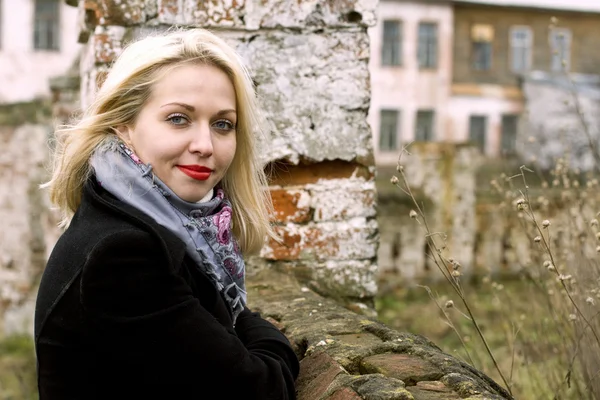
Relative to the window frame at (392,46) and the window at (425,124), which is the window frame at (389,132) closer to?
the window at (425,124)

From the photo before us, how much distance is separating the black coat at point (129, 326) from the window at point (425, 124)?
78.2ft

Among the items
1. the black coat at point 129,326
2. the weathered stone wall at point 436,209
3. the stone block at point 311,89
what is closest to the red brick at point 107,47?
the stone block at point 311,89

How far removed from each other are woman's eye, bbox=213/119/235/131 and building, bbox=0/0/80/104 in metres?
19.9

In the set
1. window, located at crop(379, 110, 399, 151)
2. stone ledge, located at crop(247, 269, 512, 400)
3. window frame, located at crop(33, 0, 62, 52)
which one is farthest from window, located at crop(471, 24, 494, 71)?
stone ledge, located at crop(247, 269, 512, 400)

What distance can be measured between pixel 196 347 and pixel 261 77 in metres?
1.63

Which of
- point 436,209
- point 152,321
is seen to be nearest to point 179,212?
point 152,321

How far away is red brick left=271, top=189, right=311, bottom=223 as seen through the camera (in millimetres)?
2998

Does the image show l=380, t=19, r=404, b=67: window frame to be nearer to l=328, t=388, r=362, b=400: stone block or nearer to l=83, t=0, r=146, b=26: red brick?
l=83, t=0, r=146, b=26: red brick

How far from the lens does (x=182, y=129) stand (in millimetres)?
1800

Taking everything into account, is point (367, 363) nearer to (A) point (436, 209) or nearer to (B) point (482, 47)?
(A) point (436, 209)

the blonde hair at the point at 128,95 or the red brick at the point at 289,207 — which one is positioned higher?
the blonde hair at the point at 128,95

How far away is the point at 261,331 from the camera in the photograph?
1.90 m

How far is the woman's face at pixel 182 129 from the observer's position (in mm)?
1786

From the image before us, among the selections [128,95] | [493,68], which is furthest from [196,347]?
[493,68]
